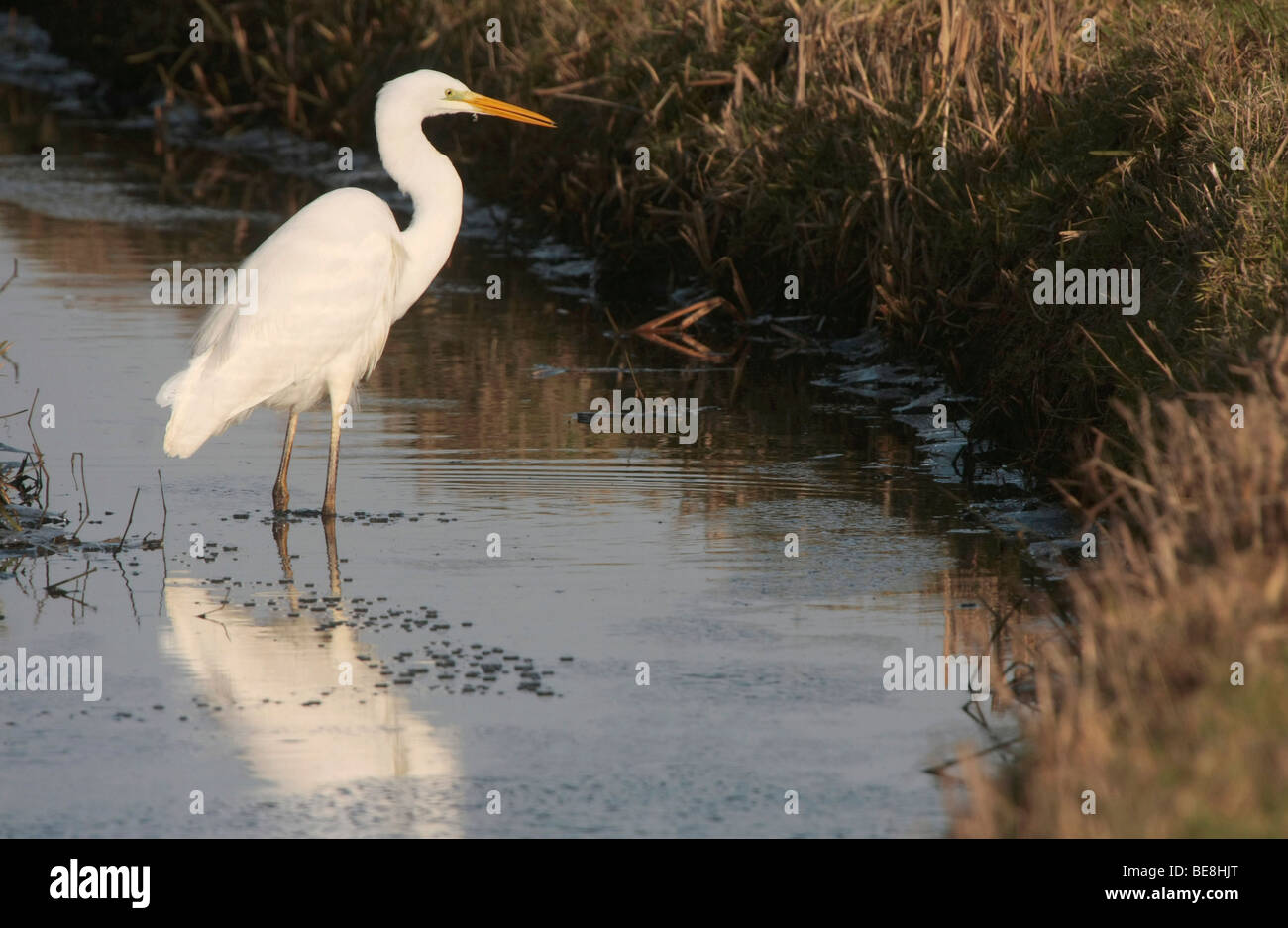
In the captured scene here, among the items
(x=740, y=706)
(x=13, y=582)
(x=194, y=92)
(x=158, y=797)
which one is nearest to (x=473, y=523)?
(x=13, y=582)

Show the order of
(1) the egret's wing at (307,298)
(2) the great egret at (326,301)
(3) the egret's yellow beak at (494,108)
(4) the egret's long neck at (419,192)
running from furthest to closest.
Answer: (3) the egret's yellow beak at (494,108) < (4) the egret's long neck at (419,192) < (1) the egret's wing at (307,298) < (2) the great egret at (326,301)

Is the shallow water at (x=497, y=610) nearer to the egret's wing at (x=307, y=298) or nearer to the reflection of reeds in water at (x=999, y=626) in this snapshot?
the reflection of reeds in water at (x=999, y=626)

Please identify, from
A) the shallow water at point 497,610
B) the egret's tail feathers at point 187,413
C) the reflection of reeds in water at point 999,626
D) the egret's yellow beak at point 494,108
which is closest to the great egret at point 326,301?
the egret's tail feathers at point 187,413

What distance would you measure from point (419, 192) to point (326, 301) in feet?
2.80

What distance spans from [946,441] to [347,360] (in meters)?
3.10

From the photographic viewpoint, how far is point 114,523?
8016mm

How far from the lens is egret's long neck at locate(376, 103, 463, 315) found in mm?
9203

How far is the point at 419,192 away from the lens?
30.3 feet

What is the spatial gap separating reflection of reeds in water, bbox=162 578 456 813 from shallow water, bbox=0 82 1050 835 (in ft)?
0.05

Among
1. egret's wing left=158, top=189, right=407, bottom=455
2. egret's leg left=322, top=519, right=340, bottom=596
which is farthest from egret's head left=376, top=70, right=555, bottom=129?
egret's leg left=322, top=519, right=340, bottom=596

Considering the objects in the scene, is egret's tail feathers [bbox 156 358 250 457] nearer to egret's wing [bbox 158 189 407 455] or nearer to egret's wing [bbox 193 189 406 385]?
egret's wing [bbox 158 189 407 455]

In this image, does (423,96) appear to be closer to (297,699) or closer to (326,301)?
(326,301)

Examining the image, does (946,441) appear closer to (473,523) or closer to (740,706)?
(473,523)

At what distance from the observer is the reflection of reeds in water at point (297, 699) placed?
211 inches
